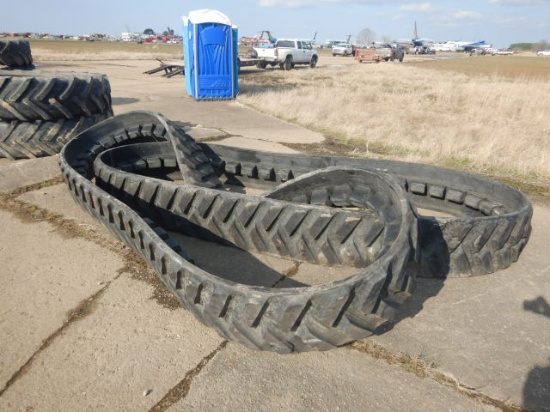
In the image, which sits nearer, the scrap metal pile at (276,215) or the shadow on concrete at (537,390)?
the shadow on concrete at (537,390)

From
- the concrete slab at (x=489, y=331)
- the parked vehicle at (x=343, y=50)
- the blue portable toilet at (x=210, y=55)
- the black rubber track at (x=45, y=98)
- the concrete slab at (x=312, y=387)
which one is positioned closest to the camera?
the concrete slab at (x=312, y=387)

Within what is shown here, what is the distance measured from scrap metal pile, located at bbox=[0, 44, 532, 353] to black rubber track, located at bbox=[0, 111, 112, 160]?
0.04ft

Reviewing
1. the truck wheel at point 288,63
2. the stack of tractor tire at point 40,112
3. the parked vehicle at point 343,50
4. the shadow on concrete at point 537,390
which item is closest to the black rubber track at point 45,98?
the stack of tractor tire at point 40,112

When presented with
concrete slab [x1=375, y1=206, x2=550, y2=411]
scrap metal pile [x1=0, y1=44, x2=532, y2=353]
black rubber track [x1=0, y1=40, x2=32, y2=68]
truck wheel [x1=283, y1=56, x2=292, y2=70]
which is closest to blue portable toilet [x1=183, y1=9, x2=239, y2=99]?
black rubber track [x1=0, y1=40, x2=32, y2=68]

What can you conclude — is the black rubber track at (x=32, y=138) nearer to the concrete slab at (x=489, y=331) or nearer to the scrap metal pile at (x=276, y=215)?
the scrap metal pile at (x=276, y=215)

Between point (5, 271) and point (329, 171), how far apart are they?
2.25m

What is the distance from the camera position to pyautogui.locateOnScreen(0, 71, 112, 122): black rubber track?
460 cm

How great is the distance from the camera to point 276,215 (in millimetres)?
2756

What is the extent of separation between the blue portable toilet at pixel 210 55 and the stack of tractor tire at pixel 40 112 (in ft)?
21.3

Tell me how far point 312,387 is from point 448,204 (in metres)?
2.57

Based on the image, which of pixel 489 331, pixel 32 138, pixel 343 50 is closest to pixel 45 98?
pixel 32 138

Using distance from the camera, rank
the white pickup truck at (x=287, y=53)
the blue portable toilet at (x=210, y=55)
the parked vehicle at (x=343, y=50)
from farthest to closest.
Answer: the parked vehicle at (x=343, y=50) < the white pickup truck at (x=287, y=53) < the blue portable toilet at (x=210, y=55)

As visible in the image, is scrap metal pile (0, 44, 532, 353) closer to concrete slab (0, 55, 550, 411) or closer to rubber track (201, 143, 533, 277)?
rubber track (201, 143, 533, 277)

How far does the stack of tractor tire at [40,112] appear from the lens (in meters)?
4.62
